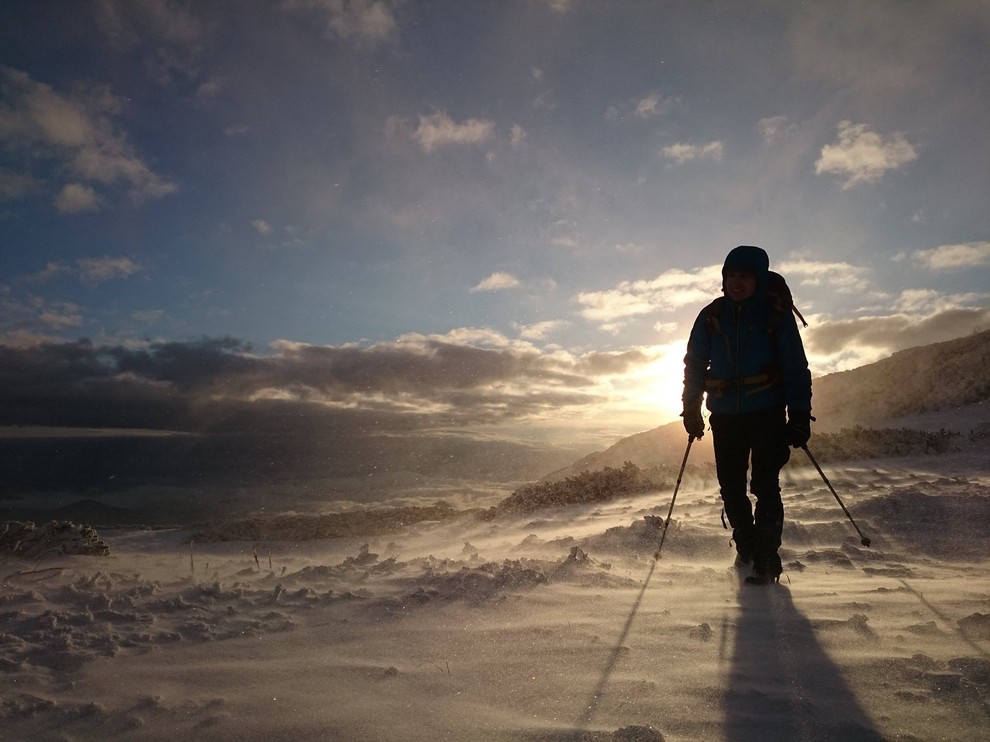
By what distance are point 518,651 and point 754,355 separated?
113 inches

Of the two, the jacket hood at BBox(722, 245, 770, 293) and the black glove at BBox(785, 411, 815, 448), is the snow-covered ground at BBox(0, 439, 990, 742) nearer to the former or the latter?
the black glove at BBox(785, 411, 815, 448)

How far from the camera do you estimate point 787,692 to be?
197 cm

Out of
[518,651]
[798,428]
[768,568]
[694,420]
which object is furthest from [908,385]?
[518,651]

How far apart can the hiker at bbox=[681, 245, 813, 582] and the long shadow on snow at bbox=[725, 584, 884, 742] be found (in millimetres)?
1651

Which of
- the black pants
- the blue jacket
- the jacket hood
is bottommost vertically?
the black pants

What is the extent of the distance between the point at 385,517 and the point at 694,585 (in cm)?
771

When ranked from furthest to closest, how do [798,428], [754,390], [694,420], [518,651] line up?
[694,420] < [754,390] < [798,428] < [518,651]

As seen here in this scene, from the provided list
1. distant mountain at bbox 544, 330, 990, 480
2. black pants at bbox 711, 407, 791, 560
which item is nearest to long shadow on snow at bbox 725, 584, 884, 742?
black pants at bbox 711, 407, 791, 560

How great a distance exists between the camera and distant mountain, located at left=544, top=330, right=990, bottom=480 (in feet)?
48.4

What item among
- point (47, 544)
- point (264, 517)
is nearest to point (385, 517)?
point (264, 517)

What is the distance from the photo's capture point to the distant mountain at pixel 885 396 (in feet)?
48.4

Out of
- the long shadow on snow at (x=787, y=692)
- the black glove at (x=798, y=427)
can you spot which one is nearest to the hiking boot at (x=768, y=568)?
the black glove at (x=798, y=427)

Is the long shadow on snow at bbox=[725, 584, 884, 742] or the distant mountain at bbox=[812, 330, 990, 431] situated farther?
the distant mountain at bbox=[812, 330, 990, 431]

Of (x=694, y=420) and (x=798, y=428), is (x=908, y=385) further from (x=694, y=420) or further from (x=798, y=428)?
(x=798, y=428)
